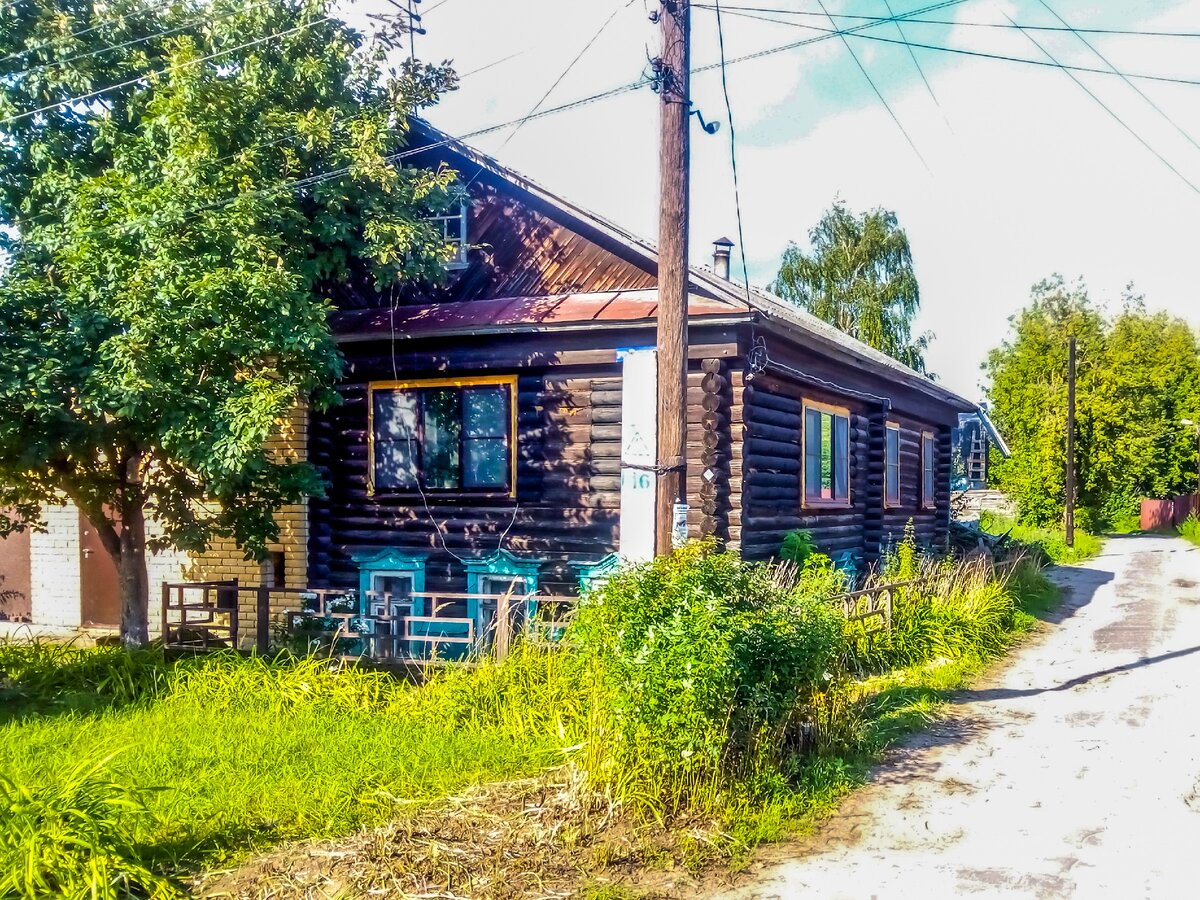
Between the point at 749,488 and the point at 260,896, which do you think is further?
the point at 749,488

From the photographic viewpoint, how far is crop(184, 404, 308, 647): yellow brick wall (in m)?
13.9

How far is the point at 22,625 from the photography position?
15.8 metres

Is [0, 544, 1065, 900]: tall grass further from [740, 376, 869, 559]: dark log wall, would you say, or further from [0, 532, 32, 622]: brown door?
[0, 532, 32, 622]: brown door

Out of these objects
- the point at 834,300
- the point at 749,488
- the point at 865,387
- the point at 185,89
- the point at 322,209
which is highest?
the point at 834,300

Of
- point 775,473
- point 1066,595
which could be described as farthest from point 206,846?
point 1066,595

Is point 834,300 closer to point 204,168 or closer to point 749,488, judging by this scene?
point 749,488

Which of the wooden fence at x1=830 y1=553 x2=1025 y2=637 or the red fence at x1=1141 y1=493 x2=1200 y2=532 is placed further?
the red fence at x1=1141 y1=493 x2=1200 y2=532

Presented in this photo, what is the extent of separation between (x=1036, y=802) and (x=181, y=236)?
28.5 ft

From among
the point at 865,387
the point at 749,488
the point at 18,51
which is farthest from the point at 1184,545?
the point at 18,51

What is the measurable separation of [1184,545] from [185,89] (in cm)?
3471

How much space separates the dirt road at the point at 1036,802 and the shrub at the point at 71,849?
3042mm

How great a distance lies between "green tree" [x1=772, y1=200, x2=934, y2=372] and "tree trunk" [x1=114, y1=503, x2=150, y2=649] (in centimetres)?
3108

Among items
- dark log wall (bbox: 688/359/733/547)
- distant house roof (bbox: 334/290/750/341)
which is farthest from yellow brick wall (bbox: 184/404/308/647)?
dark log wall (bbox: 688/359/733/547)

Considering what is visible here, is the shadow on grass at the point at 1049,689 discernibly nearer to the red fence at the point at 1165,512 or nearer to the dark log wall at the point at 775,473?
the dark log wall at the point at 775,473
